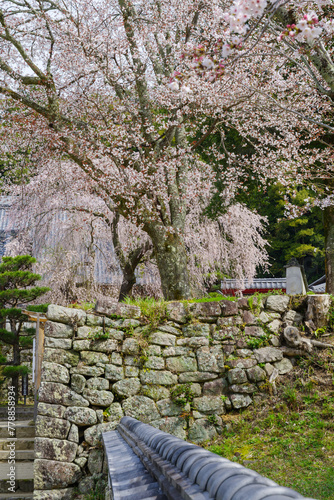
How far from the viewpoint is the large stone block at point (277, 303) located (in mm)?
5914

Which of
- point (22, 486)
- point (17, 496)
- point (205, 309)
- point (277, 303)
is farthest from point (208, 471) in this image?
point (22, 486)

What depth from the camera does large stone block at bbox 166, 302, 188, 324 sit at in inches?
220

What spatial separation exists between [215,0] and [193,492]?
8101 millimetres

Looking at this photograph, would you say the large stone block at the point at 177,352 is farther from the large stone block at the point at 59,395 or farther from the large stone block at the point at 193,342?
the large stone block at the point at 59,395

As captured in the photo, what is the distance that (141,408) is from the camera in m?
5.18

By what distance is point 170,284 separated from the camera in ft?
22.5

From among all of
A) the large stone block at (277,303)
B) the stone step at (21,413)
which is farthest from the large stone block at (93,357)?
the stone step at (21,413)

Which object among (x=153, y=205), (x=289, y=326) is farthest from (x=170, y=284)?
(x=289, y=326)

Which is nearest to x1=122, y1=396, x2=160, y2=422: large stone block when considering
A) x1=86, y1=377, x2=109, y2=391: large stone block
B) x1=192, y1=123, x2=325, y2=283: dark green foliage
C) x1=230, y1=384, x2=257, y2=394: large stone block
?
x1=86, y1=377, x2=109, y2=391: large stone block

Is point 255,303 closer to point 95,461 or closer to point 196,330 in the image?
point 196,330

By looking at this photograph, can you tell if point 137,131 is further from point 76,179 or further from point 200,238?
point 200,238

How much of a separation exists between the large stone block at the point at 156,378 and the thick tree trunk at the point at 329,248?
369 cm

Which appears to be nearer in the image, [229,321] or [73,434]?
[73,434]

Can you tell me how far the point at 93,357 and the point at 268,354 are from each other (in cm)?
232
